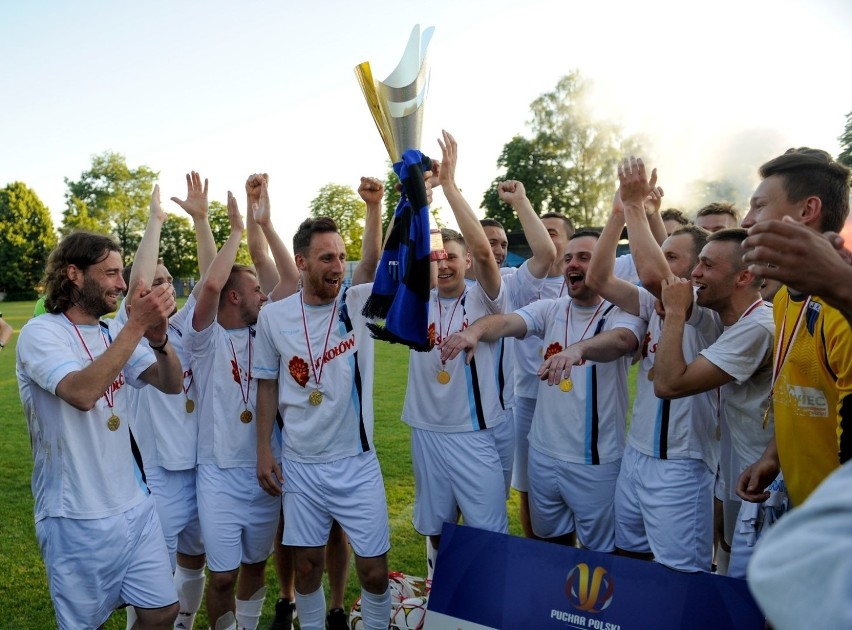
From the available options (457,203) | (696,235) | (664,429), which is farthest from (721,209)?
(457,203)

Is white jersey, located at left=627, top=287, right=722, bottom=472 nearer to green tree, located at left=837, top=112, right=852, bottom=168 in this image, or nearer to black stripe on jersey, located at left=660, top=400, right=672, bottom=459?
black stripe on jersey, located at left=660, top=400, right=672, bottom=459

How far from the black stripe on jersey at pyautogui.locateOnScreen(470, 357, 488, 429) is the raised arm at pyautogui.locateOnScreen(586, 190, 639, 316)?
3.14 feet

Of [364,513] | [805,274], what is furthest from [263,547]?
[805,274]

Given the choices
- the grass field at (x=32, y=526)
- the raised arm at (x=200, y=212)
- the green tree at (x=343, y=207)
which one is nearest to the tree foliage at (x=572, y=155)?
the green tree at (x=343, y=207)

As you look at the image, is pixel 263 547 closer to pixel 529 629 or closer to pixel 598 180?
pixel 529 629

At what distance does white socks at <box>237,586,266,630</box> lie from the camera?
4121 mm

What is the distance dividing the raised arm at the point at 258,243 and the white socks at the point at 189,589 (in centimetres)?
198

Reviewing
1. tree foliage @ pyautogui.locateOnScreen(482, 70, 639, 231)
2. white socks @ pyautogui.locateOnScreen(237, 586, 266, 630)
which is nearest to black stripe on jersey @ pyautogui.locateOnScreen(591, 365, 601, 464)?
white socks @ pyautogui.locateOnScreen(237, 586, 266, 630)

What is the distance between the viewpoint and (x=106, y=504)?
3.15 m

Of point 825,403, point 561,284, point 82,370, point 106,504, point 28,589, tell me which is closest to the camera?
point 825,403

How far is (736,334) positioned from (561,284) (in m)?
2.66

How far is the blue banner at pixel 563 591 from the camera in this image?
285 centimetres

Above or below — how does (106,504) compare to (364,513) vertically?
above

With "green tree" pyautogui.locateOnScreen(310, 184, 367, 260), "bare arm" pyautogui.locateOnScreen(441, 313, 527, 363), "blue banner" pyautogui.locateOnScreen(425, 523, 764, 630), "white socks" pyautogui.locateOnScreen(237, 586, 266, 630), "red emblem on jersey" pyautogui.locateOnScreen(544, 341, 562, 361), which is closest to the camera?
"blue banner" pyautogui.locateOnScreen(425, 523, 764, 630)
